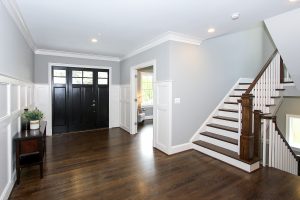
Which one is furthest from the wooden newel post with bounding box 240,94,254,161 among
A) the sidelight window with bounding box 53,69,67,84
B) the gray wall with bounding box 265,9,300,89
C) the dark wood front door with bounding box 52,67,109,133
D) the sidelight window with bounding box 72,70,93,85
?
the sidelight window with bounding box 53,69,67,84

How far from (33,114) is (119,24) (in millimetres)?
2257

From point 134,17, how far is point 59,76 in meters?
3.76

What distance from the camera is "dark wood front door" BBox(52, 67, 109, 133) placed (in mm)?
5430

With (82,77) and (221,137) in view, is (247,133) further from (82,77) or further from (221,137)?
(82,77)

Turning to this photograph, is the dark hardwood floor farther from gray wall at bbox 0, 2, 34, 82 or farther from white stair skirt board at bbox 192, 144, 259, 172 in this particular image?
gray wall at bbox 0, 2, 34, 82

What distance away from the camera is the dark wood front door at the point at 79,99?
214 inches

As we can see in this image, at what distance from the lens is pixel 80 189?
2432mm

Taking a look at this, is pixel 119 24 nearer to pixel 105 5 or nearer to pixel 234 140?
pixel 105 5

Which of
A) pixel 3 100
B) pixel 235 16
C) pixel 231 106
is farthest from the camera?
pixel 231 106

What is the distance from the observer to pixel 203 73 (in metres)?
4.21

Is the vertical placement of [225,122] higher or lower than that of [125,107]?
lower

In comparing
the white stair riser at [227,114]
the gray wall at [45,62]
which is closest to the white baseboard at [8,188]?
the gray wall at [45,62]

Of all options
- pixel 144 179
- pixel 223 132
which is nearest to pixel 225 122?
pixel 223 132

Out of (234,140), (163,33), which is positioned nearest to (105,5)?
(163,33)
